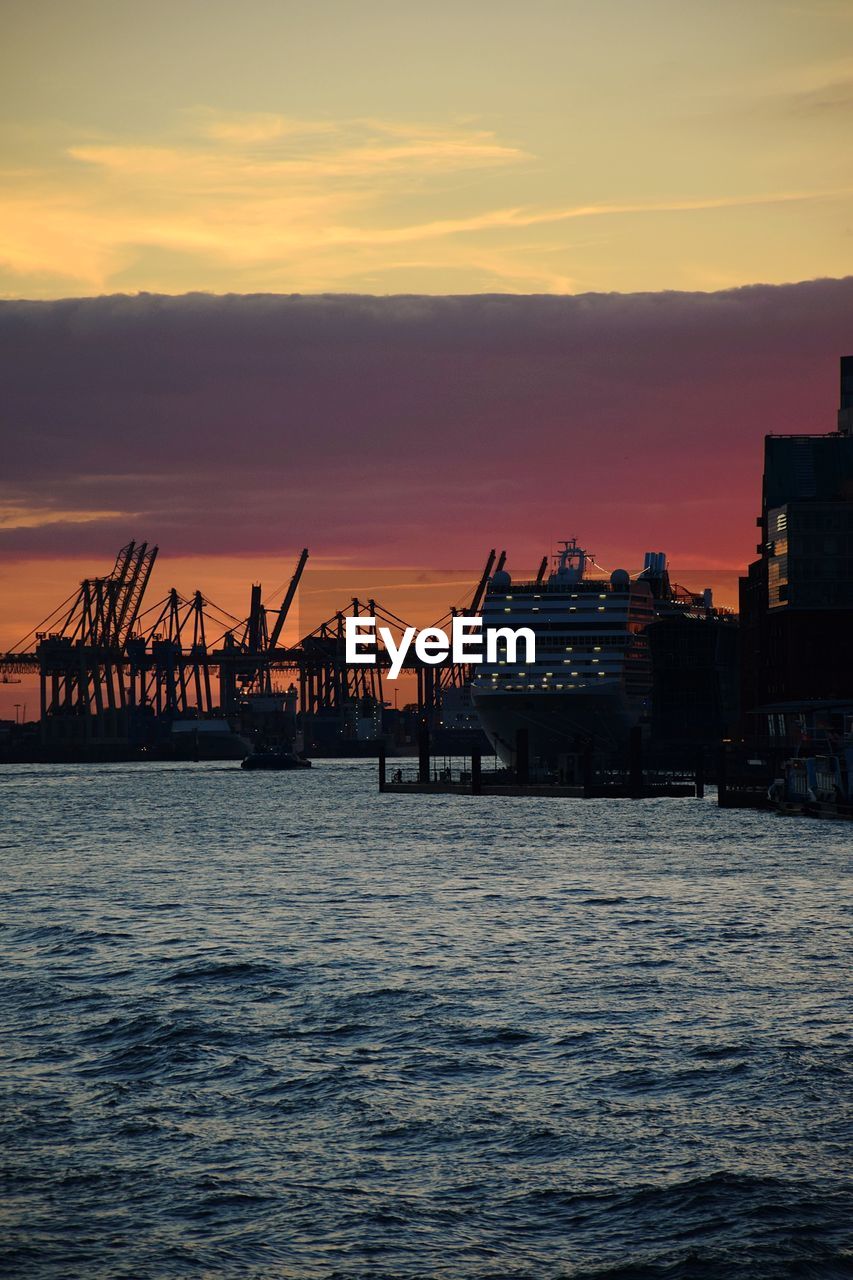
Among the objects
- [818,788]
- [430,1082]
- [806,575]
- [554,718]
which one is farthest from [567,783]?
[430,1082]

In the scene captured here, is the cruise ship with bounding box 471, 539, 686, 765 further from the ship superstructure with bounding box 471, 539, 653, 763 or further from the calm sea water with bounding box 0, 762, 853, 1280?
the calm sea water with bounding box 0, 762, 853, 1280

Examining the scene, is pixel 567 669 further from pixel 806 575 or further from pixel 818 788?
pixel 818 788

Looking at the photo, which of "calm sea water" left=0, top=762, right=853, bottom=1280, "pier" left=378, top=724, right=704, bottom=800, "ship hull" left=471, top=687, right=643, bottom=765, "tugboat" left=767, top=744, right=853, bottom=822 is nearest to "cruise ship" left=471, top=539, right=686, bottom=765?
"ship hull" left=471, top=687, right=643, bottom=765

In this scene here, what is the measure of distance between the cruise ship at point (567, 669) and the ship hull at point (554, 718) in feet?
0.29

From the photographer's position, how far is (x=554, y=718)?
144375mm

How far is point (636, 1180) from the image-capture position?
17.7 metres

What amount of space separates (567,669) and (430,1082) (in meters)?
127

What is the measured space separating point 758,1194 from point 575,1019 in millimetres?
10095

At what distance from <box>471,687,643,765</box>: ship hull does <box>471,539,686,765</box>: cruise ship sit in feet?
0.29

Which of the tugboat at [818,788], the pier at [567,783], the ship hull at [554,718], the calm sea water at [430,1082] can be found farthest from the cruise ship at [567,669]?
the calm sea water at [430,1082]

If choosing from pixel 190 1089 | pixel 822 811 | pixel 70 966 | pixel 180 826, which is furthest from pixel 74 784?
pixel 190 1089

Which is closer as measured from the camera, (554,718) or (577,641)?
(554,718)

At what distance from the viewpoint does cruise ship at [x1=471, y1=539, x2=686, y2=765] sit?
145 metres

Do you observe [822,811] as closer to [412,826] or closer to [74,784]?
[412,826]
